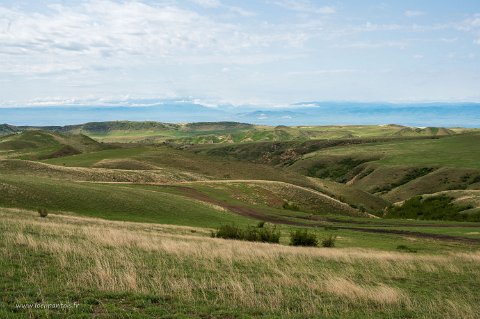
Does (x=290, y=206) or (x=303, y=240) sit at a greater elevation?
(x=303, y=240)

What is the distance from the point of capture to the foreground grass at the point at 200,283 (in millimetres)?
10594

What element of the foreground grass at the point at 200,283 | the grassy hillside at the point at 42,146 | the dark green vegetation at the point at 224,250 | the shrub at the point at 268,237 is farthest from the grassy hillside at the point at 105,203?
the grassy hillside at the point at 42,146

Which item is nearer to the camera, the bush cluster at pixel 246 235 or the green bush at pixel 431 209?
the bush cluster at pixel 246 235

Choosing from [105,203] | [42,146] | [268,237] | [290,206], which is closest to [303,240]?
[268,237]

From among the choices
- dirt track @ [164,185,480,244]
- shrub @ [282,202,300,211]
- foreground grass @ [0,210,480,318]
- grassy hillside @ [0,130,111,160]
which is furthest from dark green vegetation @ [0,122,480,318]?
grassy hillside @ [0,130,111,160]

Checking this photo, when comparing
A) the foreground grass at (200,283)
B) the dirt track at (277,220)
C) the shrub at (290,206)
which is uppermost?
the foreground grass at (200,283)

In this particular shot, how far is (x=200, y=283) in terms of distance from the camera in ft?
43.5

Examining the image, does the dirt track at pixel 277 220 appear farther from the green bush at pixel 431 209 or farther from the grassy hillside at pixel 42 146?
the grassy hillside at pixel 42 146

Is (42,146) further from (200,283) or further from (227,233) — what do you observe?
(200,283)

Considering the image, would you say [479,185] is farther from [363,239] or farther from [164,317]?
[164,317]

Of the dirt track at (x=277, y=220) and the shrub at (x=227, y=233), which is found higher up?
the shrub at (x=227, y=233)

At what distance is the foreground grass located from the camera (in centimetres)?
1059

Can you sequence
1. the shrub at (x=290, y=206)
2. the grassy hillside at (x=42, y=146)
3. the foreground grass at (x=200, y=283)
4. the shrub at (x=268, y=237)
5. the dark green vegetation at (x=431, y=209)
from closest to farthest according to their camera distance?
the foreground grass at (x=200, y=283) < the shrub at (x=268, y=237) < the dark green vegetation at (x=431, y=209) < the shrub at (x=290, y=206) < the grassy hillside at (x=42, y=146)

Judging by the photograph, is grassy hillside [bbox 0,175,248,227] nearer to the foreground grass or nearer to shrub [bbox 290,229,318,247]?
shrub [bbox 290,229,318,247]
